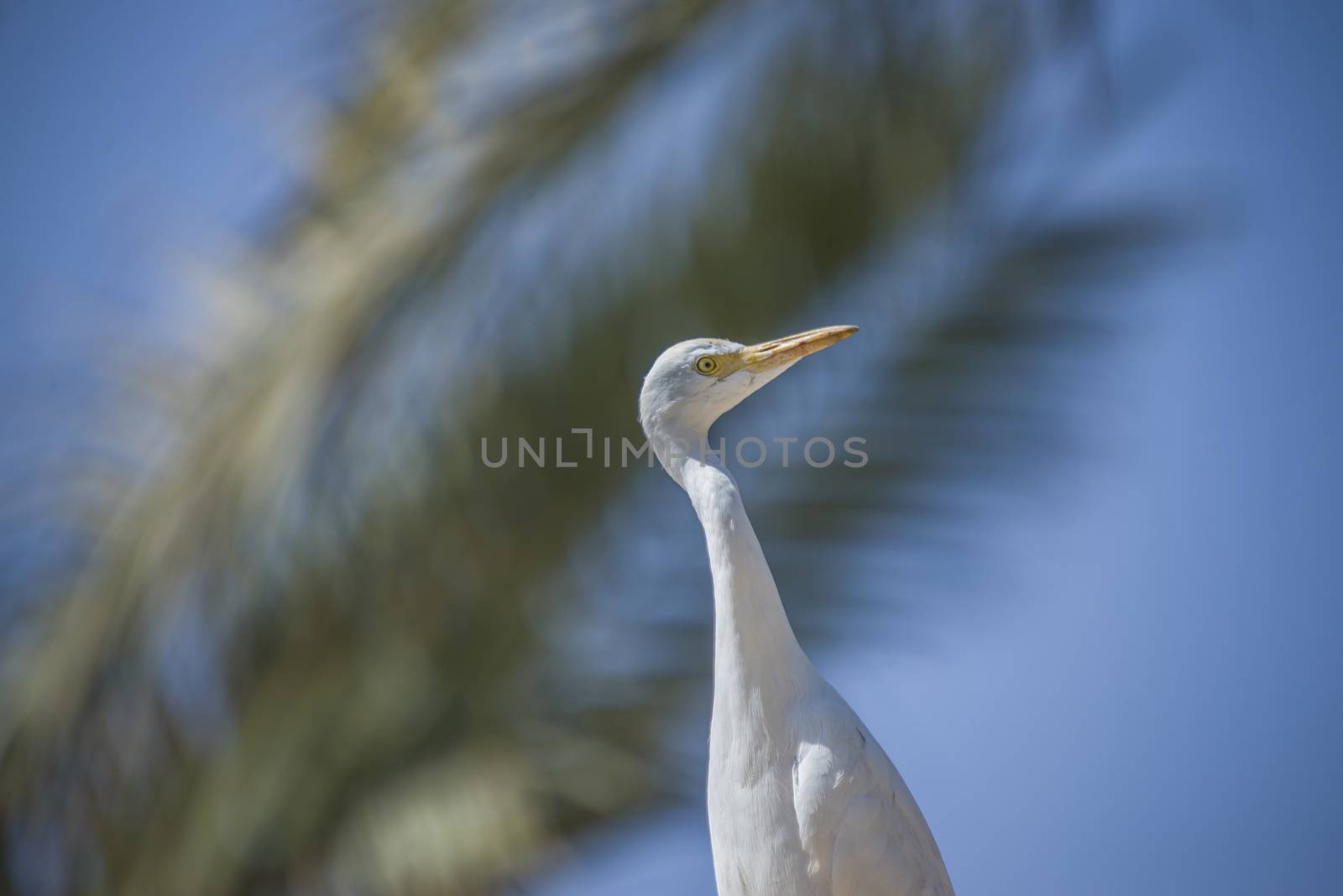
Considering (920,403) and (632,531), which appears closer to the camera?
(920,403)

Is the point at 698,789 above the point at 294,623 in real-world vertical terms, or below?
below

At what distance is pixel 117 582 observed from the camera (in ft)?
7.20

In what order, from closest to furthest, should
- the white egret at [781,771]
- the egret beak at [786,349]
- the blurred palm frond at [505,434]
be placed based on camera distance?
the white egret at [781,771] < the egret beak at [786,349] < the blurred palm frond at [505,434]

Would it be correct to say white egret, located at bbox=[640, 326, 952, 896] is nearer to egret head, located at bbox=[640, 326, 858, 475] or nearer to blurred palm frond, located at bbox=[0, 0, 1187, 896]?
egret head, located at bbox=[640, 326, 858, 475]

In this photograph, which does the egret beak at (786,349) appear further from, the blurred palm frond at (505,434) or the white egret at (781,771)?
the blurred palm frond at (505,434)

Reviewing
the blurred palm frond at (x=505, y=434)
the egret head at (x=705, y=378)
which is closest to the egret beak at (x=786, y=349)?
the egret head at (x=705, y=378)

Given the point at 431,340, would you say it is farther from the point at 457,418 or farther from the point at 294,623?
the point at 294,623

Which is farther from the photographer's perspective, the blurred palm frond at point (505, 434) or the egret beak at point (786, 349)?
the blurred palm frond at point (505, 434)

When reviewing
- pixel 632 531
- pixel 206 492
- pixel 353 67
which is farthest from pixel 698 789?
pixel 353 67

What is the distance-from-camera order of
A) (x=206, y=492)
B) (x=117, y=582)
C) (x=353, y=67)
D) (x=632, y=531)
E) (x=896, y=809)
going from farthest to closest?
(x=632, y=531) → (x=353, y=67) → (x=117, y=582) → (x=206, y=492) → (x=896, y=809)

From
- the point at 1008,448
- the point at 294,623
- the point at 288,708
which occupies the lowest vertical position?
the point at 288,708

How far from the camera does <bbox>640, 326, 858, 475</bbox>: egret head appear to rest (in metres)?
1.92

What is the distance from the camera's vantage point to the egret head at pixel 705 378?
192cm

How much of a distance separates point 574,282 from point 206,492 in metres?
0.90
